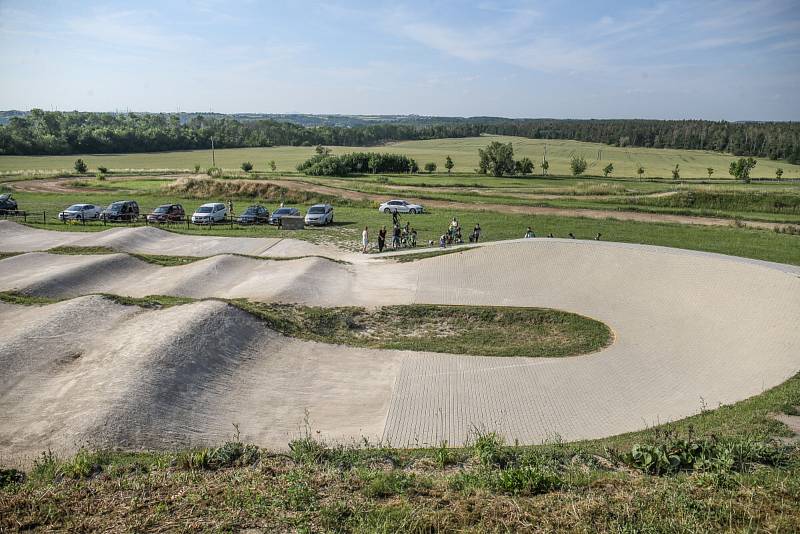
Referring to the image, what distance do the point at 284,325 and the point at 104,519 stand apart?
34.9 feet

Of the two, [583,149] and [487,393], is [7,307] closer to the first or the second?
[487,393]

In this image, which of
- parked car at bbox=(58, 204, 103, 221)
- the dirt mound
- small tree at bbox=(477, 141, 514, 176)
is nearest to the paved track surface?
the dirt mound

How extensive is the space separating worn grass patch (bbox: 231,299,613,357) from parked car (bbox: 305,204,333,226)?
18.0 m

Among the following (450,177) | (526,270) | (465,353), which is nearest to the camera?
(465,353)

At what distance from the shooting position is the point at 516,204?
46781 millimetres

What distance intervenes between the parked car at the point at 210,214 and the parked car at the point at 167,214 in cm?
129

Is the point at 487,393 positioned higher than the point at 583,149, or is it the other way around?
the point at 583,149

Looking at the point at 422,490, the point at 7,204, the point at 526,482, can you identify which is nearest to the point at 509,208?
the point at 526,482

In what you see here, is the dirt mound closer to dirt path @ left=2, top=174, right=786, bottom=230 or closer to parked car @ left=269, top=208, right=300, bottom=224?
parked car @ left=269, top=208, right=300, bottom=224

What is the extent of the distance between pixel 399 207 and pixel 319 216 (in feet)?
28.5

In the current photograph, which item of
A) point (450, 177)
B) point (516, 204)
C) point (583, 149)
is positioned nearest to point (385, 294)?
point (516, 204)

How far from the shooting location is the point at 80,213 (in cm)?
3794

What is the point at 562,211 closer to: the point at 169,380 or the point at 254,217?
the point at 254,217

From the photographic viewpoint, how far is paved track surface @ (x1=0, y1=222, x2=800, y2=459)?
1177 centimetres
